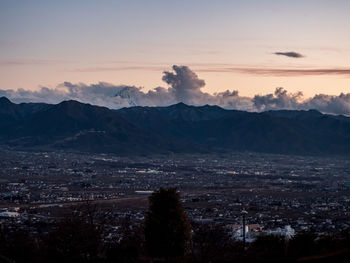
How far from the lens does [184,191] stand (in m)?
103

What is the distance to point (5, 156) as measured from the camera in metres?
174

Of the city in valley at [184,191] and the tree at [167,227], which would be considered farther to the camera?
the city in valley at [184,191]

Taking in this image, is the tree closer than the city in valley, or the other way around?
the tree

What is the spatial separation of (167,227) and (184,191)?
72687 millimetres

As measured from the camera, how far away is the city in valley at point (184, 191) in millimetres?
63719

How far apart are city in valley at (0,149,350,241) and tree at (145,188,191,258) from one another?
32.9ft

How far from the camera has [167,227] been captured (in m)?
31.0

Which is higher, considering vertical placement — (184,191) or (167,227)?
(167,227)

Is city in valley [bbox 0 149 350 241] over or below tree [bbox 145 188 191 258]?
below

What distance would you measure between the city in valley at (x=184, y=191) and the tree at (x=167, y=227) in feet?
32.9

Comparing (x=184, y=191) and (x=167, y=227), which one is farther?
(x=184, y=191)

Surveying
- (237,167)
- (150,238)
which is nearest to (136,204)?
(150,238)

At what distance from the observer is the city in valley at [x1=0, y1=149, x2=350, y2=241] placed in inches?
2509

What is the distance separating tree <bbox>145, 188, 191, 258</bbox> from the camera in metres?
31.0
